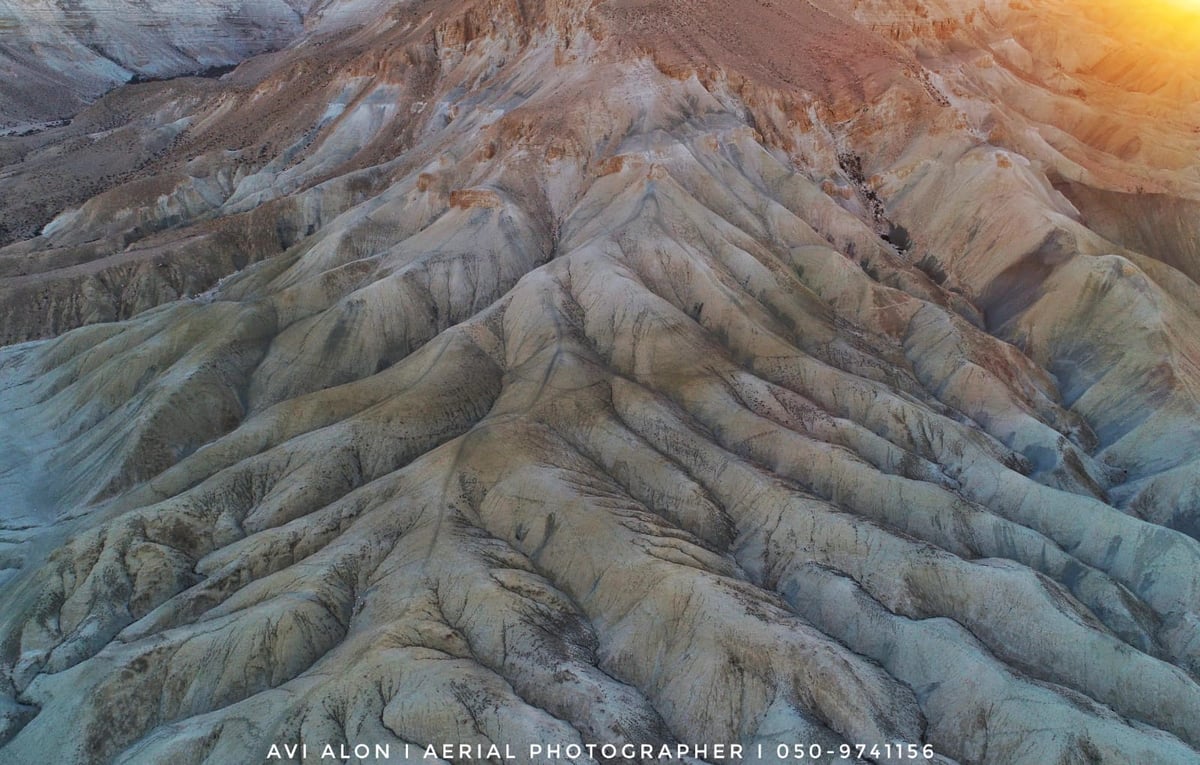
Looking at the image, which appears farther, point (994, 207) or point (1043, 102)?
point (1043, 102)

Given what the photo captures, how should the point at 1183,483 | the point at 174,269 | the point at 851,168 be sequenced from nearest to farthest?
1. the point at 1183,483
2. the point at 174,269
3. the point at 851,168

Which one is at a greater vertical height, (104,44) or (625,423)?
(104,44)

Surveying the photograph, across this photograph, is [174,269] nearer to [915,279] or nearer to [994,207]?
[915,279]

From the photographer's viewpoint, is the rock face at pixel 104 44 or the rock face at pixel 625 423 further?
the rock face at pixel 104 44

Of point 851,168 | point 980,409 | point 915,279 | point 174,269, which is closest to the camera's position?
point 980,409

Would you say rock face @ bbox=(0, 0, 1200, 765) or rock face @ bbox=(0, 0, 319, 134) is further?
rock face @ bbox=(0, 0, 319, 134)

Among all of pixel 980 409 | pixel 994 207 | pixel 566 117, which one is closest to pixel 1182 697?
pixel 980 409

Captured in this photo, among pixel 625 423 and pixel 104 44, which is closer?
pixel 625 423

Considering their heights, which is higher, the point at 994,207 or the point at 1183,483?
the point at 994,207
